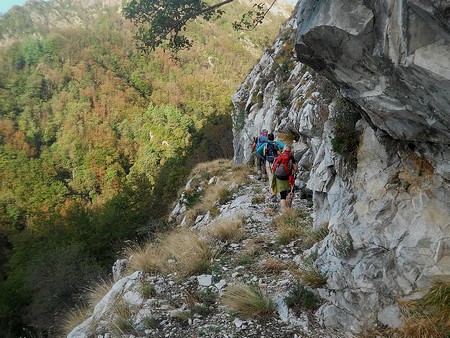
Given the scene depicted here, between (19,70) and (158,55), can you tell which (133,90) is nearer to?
(158,55)

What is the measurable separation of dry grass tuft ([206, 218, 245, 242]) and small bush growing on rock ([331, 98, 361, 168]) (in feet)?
10.3

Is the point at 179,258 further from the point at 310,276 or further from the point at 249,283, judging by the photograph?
the point at 310,276

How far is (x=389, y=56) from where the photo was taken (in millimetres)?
3107

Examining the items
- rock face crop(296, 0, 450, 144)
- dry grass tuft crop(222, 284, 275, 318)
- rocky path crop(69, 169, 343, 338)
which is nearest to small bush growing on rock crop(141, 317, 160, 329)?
rocky path crop(69, 169, 343, 338)

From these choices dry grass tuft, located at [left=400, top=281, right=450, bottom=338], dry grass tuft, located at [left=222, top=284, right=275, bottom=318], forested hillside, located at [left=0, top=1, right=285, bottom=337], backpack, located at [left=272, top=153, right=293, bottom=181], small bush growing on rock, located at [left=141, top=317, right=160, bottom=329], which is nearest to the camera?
dry grass tuft, located at [left=400, top=281, right=450, bottom=338]

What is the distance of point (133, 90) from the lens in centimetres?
12050

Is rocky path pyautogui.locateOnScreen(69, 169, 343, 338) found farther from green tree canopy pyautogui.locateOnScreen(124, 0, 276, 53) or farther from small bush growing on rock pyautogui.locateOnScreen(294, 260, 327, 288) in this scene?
green tree canopy pyautogui.locateOnScreen(124, 0, 276, 53)

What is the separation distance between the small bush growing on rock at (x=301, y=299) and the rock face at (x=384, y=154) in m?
0.17

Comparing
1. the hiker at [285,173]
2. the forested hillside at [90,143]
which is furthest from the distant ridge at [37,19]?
the hiker at [285,173]

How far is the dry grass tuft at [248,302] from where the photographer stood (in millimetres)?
4875

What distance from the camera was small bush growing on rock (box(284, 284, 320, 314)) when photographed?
4703 mm

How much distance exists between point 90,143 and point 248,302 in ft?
323

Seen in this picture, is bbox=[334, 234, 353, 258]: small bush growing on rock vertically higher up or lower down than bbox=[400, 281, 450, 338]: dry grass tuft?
higher up

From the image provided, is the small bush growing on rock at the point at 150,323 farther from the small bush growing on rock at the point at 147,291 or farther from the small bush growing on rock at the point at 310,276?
the small bush growing on rock at the point at 310,276
